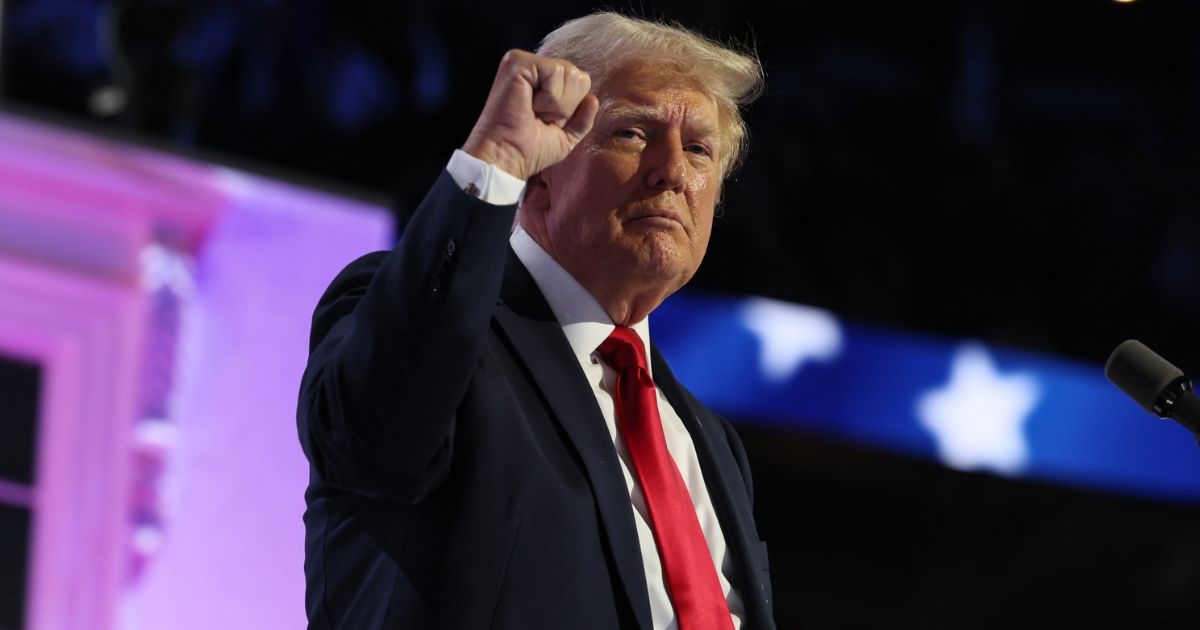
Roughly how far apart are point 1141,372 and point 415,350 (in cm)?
77

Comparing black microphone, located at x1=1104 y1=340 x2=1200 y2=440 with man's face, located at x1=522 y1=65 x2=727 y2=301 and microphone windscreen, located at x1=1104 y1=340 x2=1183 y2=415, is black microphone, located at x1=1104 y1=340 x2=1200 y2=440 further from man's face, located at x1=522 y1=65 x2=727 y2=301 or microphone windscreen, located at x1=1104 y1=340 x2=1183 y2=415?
man's face, located at x1=522 y1=65 x2=727 y2=301

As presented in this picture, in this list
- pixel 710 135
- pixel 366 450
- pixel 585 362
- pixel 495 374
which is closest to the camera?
pixel 366 450

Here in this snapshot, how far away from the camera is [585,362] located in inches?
66.5

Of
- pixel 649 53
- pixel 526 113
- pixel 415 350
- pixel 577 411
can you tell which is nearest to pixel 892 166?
pixel 649 53

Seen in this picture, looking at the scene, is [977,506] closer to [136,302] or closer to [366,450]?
[136,302]

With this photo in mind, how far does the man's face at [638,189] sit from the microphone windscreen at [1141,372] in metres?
0.50

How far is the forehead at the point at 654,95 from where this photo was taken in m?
1.82

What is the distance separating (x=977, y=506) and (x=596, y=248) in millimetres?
2453

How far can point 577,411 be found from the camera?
153 centimetres

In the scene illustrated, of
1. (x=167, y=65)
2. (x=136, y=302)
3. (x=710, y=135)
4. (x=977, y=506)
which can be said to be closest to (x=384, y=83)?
(x=167, y=65)

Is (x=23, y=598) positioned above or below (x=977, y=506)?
Result: above

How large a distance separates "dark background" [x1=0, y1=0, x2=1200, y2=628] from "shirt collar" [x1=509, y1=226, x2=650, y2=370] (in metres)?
1.54

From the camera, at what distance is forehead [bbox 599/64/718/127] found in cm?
182

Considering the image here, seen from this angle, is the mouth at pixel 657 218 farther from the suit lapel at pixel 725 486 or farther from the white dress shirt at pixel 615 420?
the suit lapel at pixel 725 486
